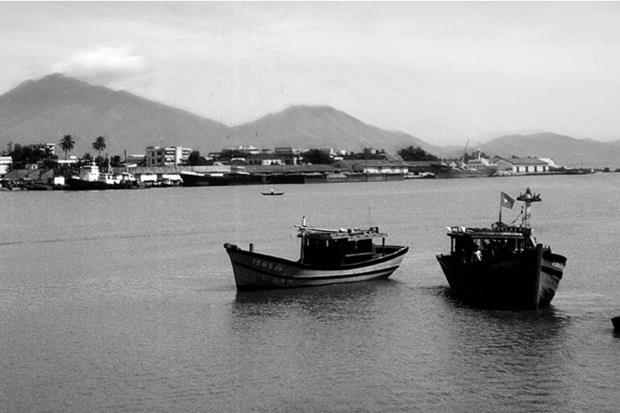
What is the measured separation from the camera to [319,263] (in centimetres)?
3347

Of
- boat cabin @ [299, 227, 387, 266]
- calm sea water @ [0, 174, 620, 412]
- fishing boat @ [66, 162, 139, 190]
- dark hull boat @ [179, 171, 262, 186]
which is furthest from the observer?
dark hull boat @ [179, 171, 262, 186]

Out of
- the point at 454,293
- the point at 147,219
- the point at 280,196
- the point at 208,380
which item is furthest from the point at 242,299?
the point at 280,196

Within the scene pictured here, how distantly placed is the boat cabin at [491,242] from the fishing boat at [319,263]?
378 cm

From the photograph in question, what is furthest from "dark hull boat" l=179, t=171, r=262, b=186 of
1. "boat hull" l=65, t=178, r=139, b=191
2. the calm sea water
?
the calm sea water

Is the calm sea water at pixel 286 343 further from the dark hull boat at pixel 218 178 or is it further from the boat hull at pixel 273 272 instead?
the dark hull boat at pixel 218 178

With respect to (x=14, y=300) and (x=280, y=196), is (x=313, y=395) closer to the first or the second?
(x=14, y=300)

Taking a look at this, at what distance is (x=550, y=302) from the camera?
29.6 metres

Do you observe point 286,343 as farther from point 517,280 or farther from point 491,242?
point 491,242

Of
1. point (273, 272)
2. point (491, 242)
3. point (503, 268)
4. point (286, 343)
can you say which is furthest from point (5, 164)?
point (286, 343)

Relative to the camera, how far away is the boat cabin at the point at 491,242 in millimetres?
30625

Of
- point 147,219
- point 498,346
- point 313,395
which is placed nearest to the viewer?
point 313,395

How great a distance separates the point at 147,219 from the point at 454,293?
4777 cm

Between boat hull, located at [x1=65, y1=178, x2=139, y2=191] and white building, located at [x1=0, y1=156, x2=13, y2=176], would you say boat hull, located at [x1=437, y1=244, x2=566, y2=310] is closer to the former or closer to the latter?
boat hull, located at [x1=65, y1=178, x2=139, y2=191]

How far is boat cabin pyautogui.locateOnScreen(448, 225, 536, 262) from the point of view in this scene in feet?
100
